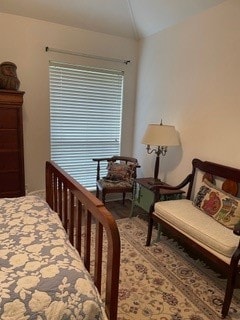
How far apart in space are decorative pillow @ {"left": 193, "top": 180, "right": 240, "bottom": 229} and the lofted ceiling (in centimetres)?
189

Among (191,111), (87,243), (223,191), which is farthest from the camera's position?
(191,111)

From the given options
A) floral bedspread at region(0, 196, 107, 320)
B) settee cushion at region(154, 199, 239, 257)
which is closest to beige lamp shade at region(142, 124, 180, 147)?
settee cushion at region(154, 199, 239, 257)

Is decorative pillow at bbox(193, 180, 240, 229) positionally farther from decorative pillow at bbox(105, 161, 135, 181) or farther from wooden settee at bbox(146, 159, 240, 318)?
decorative pillow at bbox(105, 161, 135, 181)

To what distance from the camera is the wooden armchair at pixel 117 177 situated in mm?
3205

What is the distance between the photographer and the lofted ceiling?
2834 mm

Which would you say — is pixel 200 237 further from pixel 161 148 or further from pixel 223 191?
pixel 161 148

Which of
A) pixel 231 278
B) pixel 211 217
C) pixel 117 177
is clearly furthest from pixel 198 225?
pixel 117 177

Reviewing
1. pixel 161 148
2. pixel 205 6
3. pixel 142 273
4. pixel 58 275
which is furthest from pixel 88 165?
pixel 58 275

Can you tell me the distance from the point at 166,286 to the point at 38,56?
2.95m

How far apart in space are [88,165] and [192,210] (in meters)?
1.85

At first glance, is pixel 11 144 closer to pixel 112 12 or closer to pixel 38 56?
pixel 38 56

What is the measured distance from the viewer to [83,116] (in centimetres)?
357

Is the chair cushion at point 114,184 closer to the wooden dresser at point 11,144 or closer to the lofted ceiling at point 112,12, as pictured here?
the wooden dresser at point 11,144

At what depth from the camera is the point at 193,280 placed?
2096 millimetres
